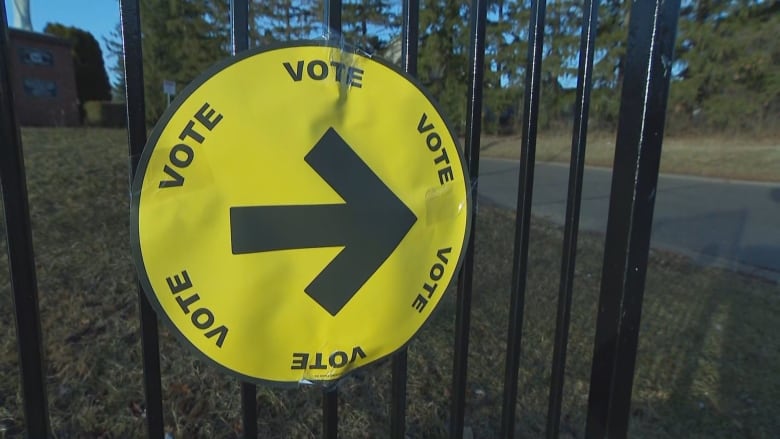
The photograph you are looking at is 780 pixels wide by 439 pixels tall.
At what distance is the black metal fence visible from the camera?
2.99ft

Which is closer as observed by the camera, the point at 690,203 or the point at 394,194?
the point at 394,194

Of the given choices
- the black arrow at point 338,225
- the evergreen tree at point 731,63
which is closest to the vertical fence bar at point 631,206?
the black arrow at point 338,225

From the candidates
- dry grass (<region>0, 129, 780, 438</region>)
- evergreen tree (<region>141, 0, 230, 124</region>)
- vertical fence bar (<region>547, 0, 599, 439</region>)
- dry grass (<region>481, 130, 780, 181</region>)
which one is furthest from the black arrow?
dry grass (<region>481, 130, 780, 181</region>)

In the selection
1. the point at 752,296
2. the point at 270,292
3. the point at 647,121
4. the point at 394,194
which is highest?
the point at 647,121

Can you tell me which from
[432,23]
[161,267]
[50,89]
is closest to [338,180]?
[161,267]

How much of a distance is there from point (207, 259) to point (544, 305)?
10.6 ft

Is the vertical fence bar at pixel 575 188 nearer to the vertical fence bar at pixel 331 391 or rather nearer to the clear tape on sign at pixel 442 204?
the clear tape on sign at pixel 442 204

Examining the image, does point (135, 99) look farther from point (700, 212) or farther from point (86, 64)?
point (86, 64)

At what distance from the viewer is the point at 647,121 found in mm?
1232

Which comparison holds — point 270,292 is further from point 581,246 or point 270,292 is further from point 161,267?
point 581,246

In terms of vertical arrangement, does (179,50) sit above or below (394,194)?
above

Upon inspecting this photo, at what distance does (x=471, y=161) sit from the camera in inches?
45.6

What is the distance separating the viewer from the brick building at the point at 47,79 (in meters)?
20.0

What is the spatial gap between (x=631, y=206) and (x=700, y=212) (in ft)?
30.4
